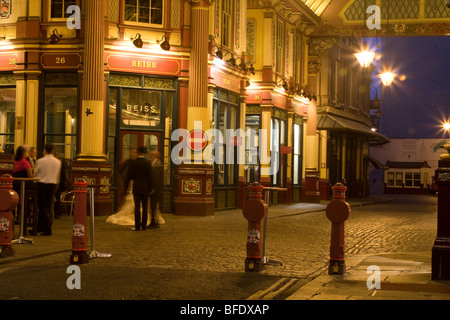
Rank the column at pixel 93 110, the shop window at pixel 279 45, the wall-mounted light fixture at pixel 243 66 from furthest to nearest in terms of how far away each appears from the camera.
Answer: the shop window at pixel 279 45 < the wall-mounted light fixture at pixel 243 66 < the column at pixel 93 110

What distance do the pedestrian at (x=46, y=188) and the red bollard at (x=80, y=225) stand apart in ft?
14.4

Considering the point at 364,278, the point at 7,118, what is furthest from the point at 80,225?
the point at 7,118

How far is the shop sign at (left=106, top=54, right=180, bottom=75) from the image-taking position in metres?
22.2

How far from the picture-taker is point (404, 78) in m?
67.9

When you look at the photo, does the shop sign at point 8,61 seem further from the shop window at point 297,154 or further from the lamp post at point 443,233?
the lamp post at point 443,233

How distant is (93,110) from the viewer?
2148 centimetres

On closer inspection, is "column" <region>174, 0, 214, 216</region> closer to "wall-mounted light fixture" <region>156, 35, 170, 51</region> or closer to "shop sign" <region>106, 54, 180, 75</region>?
"shop sign" <region>106, 54, 180, 75</region>

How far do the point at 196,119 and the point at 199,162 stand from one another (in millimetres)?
1222

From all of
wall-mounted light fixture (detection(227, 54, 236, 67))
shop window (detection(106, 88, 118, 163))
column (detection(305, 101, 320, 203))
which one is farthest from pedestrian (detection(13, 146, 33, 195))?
column (detection(305, 101, 320, 203))

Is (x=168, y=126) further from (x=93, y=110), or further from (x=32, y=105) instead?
(x=32, y=105)

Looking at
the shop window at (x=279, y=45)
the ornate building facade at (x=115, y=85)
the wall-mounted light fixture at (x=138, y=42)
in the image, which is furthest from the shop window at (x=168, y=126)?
the shop window at (x=279, y=45)

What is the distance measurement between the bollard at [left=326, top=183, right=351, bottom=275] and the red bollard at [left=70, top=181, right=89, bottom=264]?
3.26 meters

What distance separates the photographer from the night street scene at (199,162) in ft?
30.5
